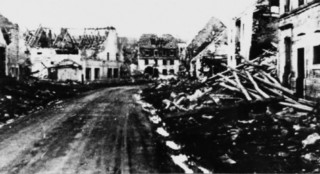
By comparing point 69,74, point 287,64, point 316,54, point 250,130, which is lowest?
point 250,130

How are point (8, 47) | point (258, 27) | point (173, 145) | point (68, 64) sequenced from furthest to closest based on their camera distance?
point (68, 64)
point (8, 47)
point (258, 27)
point (173, 145)

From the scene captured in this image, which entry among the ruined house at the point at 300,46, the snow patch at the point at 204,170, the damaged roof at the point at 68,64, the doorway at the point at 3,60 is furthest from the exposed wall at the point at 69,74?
the snow patch at the point at 204,170

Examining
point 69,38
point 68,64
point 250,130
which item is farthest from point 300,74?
point 69,38

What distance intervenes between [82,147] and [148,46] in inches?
→ 2443

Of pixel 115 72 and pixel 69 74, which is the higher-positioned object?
pixel 115 72

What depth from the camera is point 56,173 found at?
332 inches

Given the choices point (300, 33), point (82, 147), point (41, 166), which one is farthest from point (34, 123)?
point (300, 33)

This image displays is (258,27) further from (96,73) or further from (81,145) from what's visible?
(96,73)

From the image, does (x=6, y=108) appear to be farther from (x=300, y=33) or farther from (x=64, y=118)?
(x=300, y=33)

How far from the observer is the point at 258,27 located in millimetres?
24453

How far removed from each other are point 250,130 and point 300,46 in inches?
237

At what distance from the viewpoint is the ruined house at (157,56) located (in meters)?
71.9

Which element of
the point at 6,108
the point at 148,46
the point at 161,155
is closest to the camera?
the point at 161,155

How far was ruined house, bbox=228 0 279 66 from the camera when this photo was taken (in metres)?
23.5
